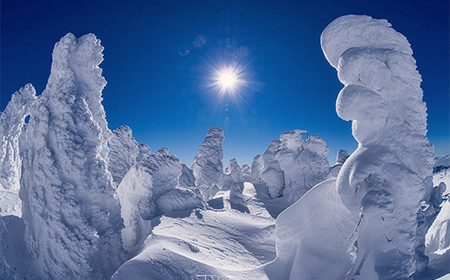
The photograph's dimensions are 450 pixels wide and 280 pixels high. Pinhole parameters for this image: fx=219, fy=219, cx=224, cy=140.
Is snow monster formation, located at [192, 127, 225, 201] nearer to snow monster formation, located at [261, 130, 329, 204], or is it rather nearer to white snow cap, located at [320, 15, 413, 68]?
snow monster formation, located at [261, 130, 329, 204]

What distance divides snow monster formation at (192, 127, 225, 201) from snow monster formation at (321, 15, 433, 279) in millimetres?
17951

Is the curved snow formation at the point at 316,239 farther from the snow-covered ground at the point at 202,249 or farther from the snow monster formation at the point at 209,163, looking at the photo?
the snow monster formation at the point at 209,163

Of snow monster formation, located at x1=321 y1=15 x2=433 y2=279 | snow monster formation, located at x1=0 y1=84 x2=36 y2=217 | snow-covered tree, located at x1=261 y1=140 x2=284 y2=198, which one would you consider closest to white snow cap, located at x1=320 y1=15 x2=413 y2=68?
snow monster formation, located at x1=321 y1=15 x2=433 y2=279

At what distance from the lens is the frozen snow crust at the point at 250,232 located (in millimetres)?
5410

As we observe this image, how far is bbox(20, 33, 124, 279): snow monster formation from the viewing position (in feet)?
22.2

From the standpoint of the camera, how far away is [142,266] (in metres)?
5.68

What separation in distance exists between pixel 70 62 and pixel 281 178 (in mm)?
22421

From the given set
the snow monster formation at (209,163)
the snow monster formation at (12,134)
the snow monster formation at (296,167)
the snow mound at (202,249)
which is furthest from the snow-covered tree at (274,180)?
the snow monster formation at (12,134)

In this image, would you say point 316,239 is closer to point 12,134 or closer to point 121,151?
point 121,151

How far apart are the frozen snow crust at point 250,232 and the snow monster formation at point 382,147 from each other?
3 cm

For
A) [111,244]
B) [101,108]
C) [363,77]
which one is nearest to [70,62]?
[101,108]

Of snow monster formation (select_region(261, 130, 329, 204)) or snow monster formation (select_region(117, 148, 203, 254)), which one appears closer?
snow monster formation (select_region(117, 148, 203, 254))

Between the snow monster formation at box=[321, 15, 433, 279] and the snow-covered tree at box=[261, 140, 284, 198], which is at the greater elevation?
the snow-covered tree at box=[261, 140, 284, 198]

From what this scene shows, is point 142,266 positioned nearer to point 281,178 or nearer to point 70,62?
point 70,62
